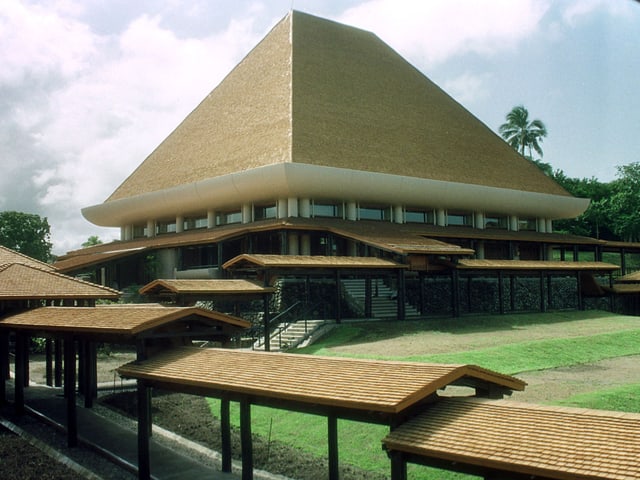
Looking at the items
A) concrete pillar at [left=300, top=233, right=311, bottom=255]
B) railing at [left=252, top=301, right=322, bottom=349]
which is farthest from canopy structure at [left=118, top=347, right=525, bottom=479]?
concrete pillar at [left=300, top=233, right=311, bottom=255]

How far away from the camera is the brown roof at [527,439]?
600cm

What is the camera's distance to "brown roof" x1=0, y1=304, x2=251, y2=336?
12100mm

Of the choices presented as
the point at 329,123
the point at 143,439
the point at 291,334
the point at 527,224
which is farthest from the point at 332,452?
the point at 527,224

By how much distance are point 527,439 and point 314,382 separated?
2981 mm

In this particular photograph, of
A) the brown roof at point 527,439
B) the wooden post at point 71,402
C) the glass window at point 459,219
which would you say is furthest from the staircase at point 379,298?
the brown roof at point 527,439

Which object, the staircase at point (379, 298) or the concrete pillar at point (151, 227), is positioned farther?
the concrete pillar at point (151, 227)

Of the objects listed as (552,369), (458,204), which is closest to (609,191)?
(458,204)

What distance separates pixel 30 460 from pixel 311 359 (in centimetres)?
561

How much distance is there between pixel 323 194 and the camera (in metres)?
35.1

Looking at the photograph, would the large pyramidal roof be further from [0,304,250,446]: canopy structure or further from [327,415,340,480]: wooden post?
[327,415,340,480]: wooden post

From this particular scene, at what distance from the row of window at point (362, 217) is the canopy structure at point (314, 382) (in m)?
25.1

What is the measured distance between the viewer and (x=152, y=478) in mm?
11344

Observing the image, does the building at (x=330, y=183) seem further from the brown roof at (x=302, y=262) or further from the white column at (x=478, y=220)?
the brown roof at (x=302, y=262)

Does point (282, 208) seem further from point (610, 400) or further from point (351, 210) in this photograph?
point (610, 400)
